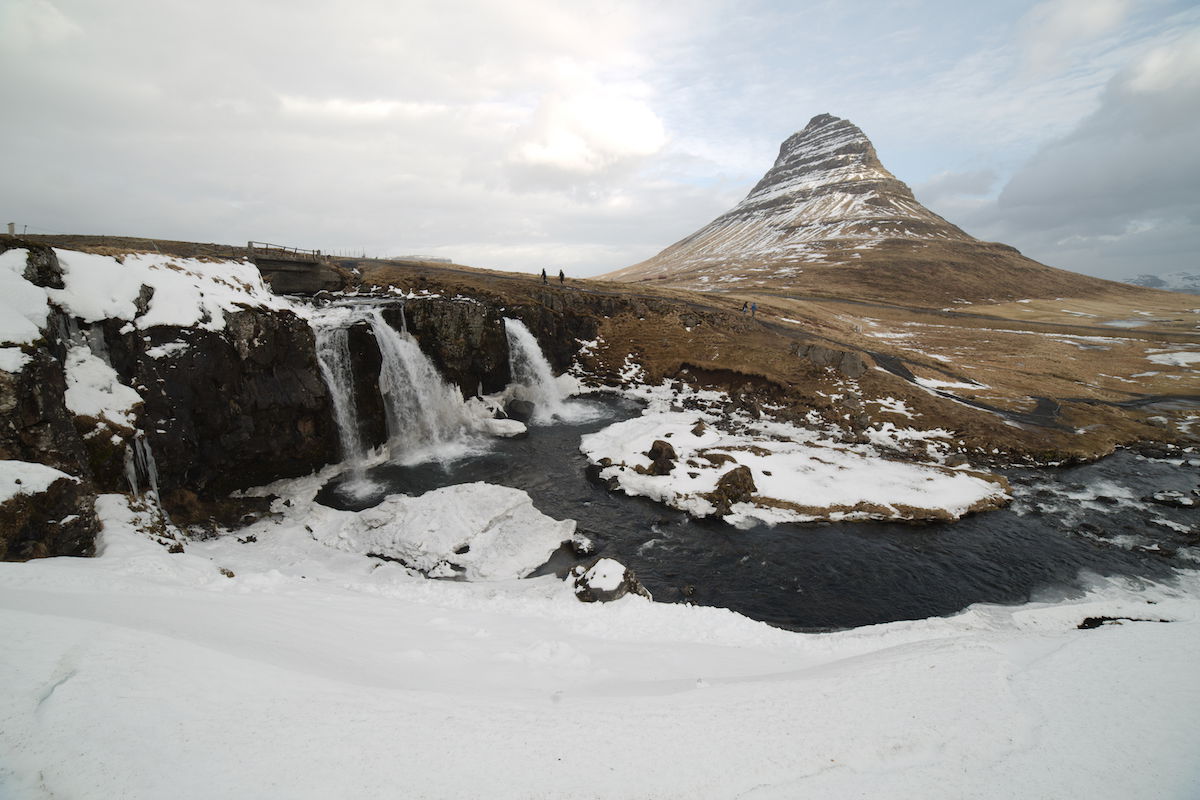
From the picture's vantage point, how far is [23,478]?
37.3 ft

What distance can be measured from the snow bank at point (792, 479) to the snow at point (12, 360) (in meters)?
20.9

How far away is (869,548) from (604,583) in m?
12.1

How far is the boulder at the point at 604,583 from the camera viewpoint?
1425cm

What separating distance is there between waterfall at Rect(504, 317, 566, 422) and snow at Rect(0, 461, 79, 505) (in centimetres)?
2723

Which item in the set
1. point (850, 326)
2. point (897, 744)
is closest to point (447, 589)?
point (897, 744)

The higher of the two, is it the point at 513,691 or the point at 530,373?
the point at 530,373

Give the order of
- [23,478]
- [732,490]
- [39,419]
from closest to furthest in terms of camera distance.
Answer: [23,478]
[39,419]
[732,490]

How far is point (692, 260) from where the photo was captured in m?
196

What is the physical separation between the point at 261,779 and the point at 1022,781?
390 inches

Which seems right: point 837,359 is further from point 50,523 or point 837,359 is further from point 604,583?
point 50,523

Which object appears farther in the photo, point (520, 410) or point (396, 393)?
point (520, 410)

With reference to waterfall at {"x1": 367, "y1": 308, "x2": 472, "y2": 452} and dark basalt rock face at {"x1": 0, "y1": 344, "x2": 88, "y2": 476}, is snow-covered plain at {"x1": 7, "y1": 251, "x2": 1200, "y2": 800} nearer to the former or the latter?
dark basalt rock face at {"x1": 0, "y1": 344, "x2": 88, "y2": 476}

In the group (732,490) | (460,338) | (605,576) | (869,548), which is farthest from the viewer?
(460,338)

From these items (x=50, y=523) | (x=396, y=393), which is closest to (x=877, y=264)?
(x=396, y=393)
